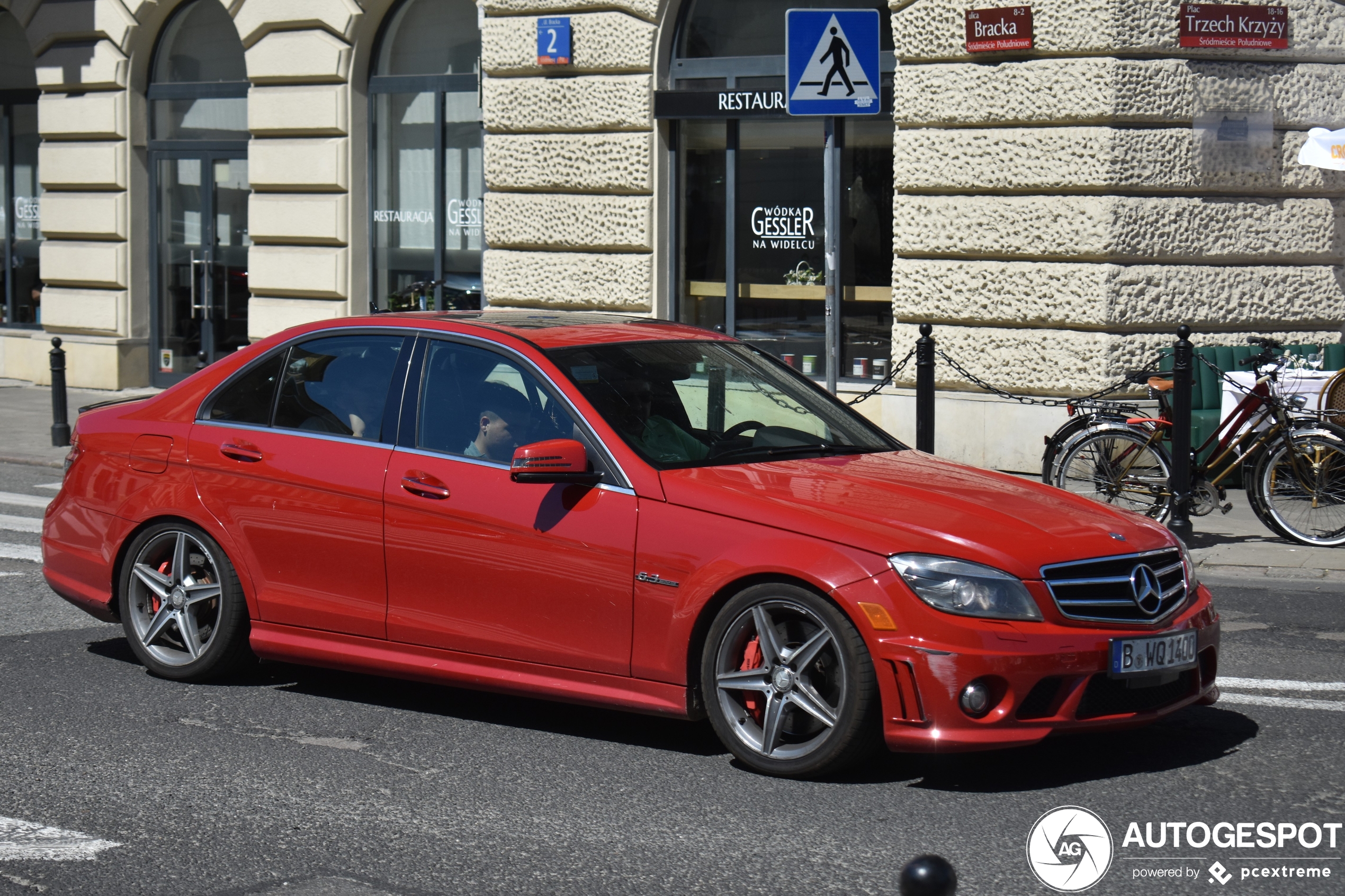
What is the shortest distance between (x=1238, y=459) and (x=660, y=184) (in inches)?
243

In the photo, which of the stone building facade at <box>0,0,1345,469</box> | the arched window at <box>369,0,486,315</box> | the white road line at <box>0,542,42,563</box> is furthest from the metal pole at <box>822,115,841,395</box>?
the arched window at <box>369,0,486,315</box>

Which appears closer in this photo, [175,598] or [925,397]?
[175,598]

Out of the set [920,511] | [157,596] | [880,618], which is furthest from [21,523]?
[880,618]

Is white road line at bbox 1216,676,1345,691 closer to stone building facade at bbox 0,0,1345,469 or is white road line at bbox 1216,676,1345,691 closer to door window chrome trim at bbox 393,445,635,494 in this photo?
door window chrome trim at bbox 393,445,635,494

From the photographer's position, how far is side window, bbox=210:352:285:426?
6.38 meters

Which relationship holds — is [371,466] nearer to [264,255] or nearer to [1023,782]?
[1023,782]

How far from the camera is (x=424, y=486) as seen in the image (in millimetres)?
5711

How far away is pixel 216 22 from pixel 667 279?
22.5 ft

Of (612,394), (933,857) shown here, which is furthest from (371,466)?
(933,857)

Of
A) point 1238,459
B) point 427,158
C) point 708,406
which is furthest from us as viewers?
point 427,158

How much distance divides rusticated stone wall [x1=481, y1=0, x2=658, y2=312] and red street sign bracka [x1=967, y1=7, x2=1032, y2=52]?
9.84ft

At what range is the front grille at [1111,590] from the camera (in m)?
4.85

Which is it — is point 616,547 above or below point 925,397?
below

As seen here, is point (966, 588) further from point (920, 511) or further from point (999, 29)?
point (999, 29)
